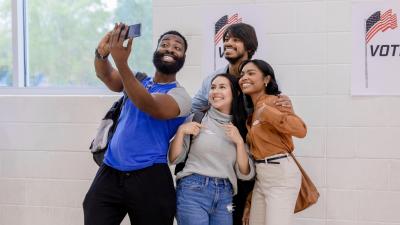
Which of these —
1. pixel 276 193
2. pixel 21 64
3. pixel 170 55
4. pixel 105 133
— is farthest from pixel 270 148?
pixel 21 64

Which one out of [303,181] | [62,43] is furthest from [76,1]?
[303,181]

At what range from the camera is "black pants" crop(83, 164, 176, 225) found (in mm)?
2016

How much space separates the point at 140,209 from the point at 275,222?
1.91 feet

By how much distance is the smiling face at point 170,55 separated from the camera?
7.16ft

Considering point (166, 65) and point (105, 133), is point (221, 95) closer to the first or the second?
point (166, 65)

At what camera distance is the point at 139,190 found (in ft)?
6.60

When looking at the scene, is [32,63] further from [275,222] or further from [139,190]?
[275,222]

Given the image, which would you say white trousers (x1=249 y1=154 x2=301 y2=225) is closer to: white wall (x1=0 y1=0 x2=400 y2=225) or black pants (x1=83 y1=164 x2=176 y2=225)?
black pants (x1=83 y1=164 x2=176 y2=225)

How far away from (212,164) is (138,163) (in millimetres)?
327

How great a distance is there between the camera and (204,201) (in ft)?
6.82

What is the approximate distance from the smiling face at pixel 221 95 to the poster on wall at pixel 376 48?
34.7 inches

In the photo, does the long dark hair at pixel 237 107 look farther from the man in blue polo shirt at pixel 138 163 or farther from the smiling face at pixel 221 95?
the man in blue polo shirt at pixel 138 163

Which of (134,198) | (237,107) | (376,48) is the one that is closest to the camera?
(134,198)

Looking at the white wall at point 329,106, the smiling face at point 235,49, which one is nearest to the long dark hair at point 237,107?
the smiling face at point 235,49
